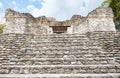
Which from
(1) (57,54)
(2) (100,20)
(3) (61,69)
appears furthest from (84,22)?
(3) (61,69)

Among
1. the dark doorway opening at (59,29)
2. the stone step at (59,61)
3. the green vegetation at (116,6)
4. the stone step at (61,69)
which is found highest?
the green vegetation at (116,6)

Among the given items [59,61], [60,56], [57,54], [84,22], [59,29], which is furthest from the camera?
[59,29]

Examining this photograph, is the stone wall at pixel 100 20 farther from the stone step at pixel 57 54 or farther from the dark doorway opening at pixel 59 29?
the stone step at pixel 57 54

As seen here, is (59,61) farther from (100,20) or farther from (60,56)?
(100,20)

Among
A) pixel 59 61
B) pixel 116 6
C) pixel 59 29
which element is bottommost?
pixel 59 61

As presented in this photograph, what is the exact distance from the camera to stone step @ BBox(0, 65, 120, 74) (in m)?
3.71

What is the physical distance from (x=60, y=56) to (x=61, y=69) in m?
0.78

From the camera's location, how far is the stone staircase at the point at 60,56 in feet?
12.1

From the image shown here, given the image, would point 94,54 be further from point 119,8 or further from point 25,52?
point 119,8

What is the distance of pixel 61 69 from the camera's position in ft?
12.5

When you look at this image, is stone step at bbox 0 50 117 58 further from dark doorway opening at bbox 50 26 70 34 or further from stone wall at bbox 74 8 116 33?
dark doorway opening at bbox 50 26 70 34

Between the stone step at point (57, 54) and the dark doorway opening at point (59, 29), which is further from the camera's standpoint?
the dark doorway opening at point (59, 29)

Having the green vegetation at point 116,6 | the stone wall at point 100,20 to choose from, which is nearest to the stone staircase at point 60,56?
the stone wall at point 100,20

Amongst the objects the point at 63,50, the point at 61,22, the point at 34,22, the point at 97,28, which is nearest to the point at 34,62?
the point at 63,50
